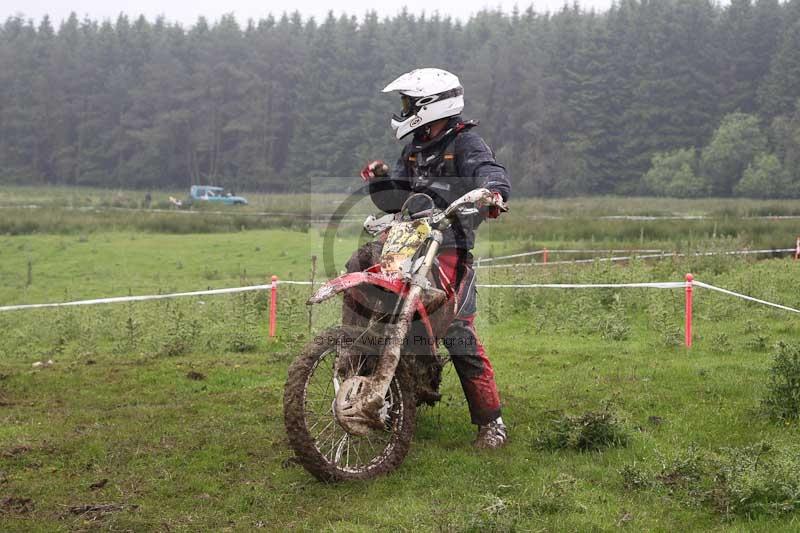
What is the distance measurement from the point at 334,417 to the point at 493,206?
6.22 feet

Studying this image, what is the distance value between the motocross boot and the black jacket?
4.65 feet

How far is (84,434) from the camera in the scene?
24.4 feet

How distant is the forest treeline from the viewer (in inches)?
2916

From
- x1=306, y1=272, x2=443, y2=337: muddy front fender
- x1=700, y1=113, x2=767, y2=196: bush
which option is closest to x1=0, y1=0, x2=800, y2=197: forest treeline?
x1=700, y1=113, x2=767, y2=196: bush

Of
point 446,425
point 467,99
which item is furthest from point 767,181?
point 446,425

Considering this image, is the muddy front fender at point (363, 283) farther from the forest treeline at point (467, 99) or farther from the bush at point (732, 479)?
the forest treeline at point (467, 99)

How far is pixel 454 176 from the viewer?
7.10m

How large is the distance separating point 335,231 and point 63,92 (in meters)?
102

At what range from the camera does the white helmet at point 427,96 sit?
272 inches

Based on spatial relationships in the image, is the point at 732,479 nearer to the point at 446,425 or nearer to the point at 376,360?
the point at 376,360

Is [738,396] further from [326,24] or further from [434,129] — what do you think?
[326,24]

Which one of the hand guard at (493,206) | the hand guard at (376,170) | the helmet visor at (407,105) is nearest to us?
the hand guard at (493,206)

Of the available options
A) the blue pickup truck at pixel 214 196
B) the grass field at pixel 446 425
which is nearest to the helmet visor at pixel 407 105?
the grass field at pixel 446 425

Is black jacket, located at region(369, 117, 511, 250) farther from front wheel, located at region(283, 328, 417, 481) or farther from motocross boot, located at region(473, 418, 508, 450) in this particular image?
motocross boot, located at region(473, 418, 508, 450)
